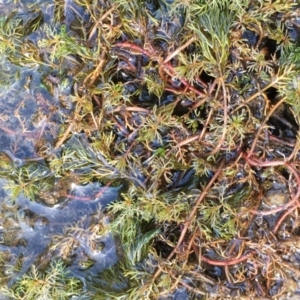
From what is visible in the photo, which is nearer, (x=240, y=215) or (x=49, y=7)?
(x=240, y=215)

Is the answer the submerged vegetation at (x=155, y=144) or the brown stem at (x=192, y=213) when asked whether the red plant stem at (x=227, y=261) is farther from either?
the brown stem at (x=192, y=213)

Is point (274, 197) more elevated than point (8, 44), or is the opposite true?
point (8, 44)

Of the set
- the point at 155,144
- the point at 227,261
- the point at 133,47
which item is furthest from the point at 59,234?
the point at 133,47

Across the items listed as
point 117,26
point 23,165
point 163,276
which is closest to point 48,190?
point 23,165

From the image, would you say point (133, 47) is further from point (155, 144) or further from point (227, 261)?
point (227, 261)

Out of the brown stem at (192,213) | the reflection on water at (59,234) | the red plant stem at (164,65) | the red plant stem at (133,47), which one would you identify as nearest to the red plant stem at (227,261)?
the brown stem at (192,213)

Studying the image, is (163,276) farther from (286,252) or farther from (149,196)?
(286,252)
